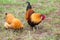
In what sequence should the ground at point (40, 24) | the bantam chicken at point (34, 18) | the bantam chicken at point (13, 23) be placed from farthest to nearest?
the bantam chicken at point (34, 18), the bantam chicken at point (13, 23), the ground at point (40, 24)

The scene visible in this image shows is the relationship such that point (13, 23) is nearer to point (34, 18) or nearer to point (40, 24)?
point (34, 18)

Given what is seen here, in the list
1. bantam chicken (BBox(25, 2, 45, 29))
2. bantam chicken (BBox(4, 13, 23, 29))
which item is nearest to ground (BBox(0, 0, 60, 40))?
bantam chicken (BBox(4, 13, 23, 29))

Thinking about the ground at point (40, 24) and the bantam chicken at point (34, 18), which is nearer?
the ground at point (40, 24)

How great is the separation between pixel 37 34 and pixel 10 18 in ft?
2.73

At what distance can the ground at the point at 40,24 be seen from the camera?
5770mm

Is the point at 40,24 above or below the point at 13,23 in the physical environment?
below

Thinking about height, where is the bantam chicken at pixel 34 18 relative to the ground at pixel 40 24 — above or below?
above

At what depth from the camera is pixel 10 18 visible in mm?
6160

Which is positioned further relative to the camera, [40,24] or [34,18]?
[40,24]

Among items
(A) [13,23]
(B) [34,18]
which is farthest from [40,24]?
(A) [13,23]

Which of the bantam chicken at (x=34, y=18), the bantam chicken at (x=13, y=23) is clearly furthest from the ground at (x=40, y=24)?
the bantam chicken at (x=34, y=18)

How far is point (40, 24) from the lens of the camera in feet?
21.9

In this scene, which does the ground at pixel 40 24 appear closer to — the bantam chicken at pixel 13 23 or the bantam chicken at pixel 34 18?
the bantam chicken at pixel 13 23

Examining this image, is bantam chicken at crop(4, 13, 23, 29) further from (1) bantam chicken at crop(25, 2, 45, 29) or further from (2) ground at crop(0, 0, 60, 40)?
(1) bantam chicken at crop(25, 2, 45, 29)
